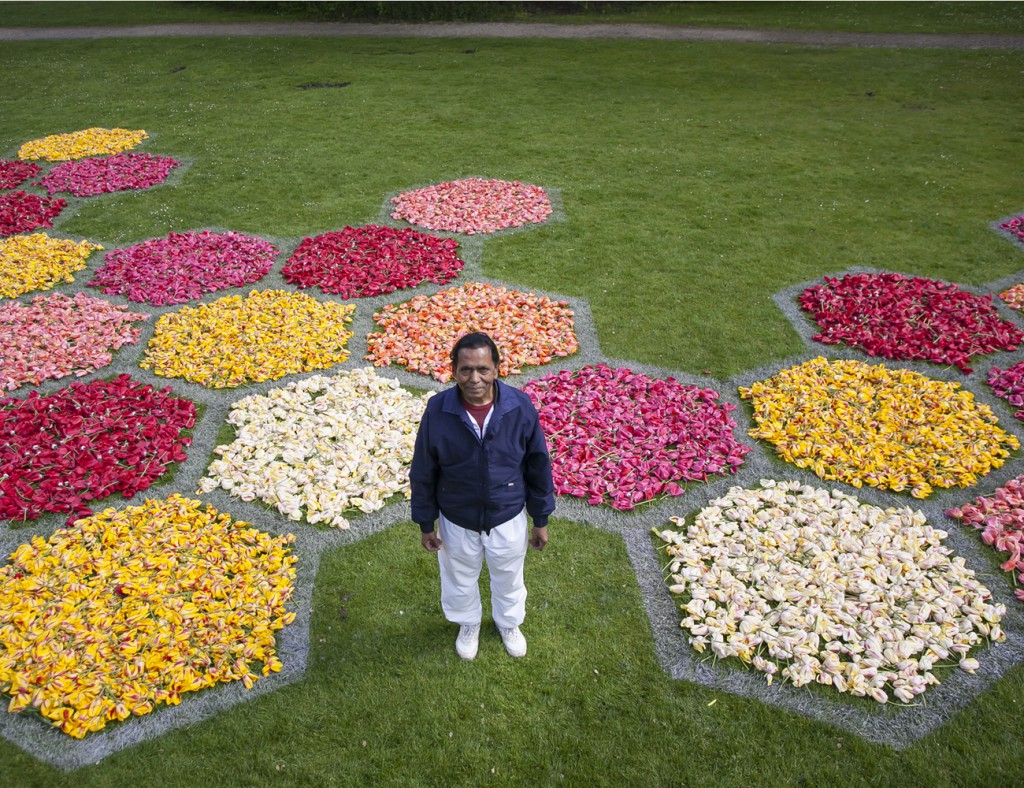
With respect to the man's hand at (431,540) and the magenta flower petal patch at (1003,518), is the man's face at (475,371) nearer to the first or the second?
the man's hand at (431,540)

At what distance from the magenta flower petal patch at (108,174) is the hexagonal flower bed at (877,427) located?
41.3 feet

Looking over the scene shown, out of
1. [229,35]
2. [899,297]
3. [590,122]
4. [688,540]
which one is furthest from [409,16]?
[688,540]

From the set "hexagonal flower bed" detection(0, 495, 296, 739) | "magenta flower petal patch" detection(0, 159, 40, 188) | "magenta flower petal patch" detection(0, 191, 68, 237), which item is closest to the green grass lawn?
"hexagonal flower bed" detection(0, 495, 296, 739)

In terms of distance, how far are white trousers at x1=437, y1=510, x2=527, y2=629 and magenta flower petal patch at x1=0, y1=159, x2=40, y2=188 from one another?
14257mm

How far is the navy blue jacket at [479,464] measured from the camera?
389 cm

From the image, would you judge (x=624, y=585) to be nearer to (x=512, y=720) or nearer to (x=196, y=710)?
(x=512, y=720)

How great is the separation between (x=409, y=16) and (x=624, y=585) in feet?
98.3

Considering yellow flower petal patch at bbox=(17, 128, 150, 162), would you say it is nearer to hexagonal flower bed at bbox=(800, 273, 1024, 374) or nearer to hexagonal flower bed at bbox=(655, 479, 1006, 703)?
hexagonal flower bed at bbox=(800, 273, 1024, 374)

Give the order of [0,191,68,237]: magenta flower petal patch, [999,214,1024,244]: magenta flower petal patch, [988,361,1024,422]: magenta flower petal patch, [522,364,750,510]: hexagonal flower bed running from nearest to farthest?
[522,364,750,510]: hexagonal flower bed → [988,361,1024,422]: magenta flower petal patch → [999,214,1024,244]: magenta flower petal patch → [0,191,68,237]: magenta flower petal patch

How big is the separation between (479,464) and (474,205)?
9.15 metres

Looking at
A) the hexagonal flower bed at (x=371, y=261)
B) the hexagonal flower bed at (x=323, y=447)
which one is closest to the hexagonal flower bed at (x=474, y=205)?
the hexagonal flower bed at (x=371, y=261)

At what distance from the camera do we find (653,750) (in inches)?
171

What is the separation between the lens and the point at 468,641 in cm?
489

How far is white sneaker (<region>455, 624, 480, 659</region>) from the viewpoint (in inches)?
192
